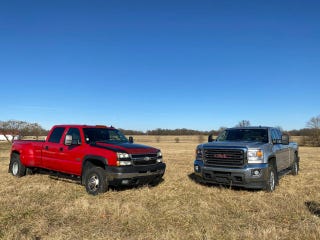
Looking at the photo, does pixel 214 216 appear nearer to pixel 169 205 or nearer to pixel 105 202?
pixel 169 205

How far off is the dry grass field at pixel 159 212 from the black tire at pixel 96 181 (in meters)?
0.21

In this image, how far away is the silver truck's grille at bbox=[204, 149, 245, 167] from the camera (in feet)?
29.0

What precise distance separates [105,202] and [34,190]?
269 centimetres

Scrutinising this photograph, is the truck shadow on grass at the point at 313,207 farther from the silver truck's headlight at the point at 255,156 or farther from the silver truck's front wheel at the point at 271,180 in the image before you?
the silver truck's headlight at the point at 255,156

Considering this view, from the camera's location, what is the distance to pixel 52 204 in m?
7.59

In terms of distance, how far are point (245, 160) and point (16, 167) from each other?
8103mm

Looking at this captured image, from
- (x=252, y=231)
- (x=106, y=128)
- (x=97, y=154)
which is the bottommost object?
(x=252, y=231)

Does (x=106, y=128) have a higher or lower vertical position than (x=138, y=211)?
higher

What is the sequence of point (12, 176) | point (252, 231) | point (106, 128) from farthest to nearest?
point (12, 176), point (106, 128), point (252, 231)

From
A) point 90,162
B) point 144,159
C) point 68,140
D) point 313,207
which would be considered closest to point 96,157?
point 90,162

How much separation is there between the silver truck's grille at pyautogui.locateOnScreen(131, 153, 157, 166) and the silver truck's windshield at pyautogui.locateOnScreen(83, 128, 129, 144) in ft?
3.75

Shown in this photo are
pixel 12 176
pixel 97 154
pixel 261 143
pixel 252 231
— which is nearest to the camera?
pixel 252 231

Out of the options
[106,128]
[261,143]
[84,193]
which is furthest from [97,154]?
[261,143]

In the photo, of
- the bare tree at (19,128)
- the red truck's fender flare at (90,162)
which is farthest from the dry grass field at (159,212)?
the bare tree at (19,128)
